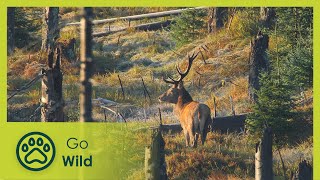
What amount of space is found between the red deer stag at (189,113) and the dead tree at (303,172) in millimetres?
2976

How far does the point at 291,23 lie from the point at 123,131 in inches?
246

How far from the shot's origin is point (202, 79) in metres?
32.8

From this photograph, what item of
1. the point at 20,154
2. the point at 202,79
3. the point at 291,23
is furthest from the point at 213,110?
the point at 20,154

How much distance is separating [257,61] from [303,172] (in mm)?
4311

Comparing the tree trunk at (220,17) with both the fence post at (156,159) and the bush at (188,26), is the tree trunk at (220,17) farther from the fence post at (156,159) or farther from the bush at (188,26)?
the fence post at (156,159)

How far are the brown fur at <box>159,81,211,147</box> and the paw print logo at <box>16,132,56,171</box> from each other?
4.13m

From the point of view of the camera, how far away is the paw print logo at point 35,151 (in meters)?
29.4

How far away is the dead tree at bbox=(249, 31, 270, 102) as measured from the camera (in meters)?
32.4

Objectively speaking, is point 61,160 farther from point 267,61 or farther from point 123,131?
point 267,61

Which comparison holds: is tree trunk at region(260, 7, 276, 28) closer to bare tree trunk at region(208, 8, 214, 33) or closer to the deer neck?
bare tree trunk at region(208, 8, 214, 33)

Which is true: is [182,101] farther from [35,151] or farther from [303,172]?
[35,151]

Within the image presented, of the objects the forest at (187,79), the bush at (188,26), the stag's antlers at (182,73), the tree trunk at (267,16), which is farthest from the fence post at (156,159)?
the tree trunk at (267,16)

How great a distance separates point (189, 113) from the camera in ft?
102

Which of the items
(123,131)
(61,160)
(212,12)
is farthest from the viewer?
(212,12)
